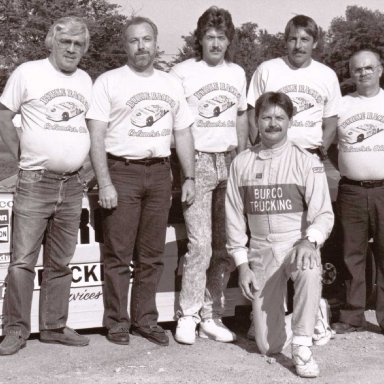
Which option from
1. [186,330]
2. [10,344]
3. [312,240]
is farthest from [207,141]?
[10,344]

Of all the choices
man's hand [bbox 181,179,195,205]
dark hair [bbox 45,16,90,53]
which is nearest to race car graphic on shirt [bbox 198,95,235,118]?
man's hand [bbox 181,179,195,205]

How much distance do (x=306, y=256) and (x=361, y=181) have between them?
1.07m

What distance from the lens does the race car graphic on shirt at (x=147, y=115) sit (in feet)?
15.3

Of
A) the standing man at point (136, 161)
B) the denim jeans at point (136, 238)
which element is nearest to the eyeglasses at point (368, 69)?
the standing man at point (136, 161)

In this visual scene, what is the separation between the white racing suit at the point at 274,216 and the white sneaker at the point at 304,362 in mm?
352

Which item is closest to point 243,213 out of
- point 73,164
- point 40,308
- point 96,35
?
point 73,164

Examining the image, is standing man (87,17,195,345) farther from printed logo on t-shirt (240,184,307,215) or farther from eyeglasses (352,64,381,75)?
eyeglasses (352,64,381,75)

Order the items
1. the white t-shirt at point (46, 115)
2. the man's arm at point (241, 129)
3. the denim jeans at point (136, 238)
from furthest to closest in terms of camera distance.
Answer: the man's arm at point (241, 129) → the denim jeans at point (136, 238) → the white t-shirt at point (46, 115)

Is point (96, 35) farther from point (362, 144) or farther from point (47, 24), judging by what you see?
point (362, 144)

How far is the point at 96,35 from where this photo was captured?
115 feet

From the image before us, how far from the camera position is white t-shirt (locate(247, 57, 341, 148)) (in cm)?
509

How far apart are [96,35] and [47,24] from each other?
2.55m

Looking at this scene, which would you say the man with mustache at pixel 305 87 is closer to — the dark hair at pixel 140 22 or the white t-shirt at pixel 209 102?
the white t-shirt at pixel 209 102

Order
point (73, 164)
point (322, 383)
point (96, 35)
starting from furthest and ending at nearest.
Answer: point (96, 35), point (73, 164), point (322, 383)
